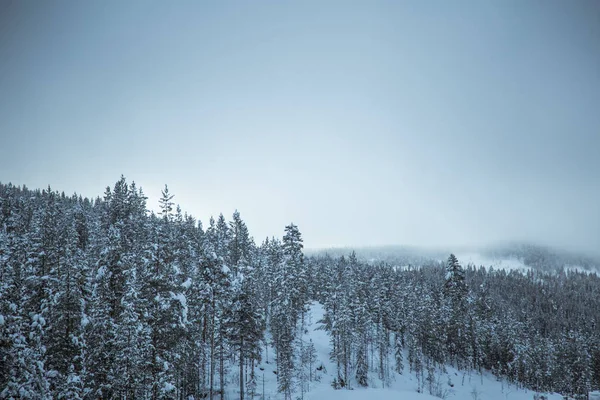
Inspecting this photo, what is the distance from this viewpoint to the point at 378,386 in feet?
168

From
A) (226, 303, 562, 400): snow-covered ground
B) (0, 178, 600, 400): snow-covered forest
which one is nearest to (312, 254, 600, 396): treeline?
(0, 178, 600, 400): snow-covered forest

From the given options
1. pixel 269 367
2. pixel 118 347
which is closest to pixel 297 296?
pixel 269 367

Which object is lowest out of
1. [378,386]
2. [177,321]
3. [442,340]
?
[378,386]

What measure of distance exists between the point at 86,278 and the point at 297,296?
26.4m

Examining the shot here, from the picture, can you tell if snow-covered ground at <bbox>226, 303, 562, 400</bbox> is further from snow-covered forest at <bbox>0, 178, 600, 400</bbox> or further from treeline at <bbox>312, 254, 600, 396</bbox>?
treeline at <bbox>312, 254, 600, 396</bbox>

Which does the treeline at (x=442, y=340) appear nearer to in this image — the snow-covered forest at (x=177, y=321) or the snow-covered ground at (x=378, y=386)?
the snow-covered forest at (x=177, y=321)

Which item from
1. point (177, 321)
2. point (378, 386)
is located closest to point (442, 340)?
point (378, 386)

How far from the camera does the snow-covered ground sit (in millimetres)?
29125

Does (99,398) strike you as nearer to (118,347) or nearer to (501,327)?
(118,347)

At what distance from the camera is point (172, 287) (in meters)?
23.0

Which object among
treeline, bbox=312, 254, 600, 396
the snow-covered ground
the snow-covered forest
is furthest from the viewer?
treeline, bbox=312, 254, 600, 396

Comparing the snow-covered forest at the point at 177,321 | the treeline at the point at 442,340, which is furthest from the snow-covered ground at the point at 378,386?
the treeline at the point at 442,340

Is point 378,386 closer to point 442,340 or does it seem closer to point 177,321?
point 442,340

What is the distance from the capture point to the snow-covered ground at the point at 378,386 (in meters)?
29.1
